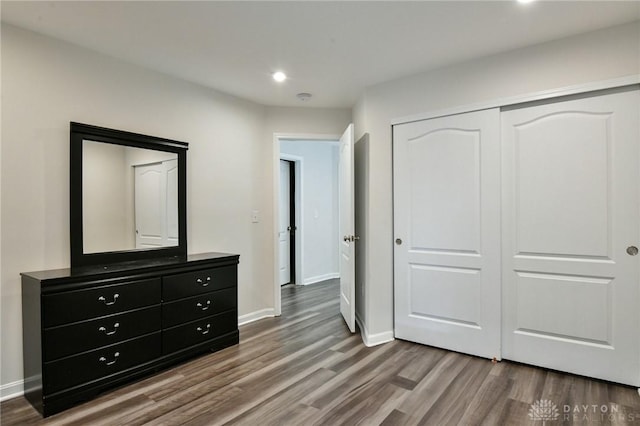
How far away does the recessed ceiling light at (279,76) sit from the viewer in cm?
312

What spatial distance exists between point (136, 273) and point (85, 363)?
24.4 inches

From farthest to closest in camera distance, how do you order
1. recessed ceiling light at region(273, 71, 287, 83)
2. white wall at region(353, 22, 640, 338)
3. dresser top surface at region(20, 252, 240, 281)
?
recessed ceiling light at region(273, 71, 287, 83) → white wall at region(353, 22, 640, 338) → dresser top surface at region(20, 252, 240, 281)

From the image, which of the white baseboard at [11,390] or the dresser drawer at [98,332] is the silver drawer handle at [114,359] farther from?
the white baseboard at [11,390]

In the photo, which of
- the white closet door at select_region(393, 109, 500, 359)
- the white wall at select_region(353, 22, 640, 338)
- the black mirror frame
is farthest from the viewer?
the white closet door at select_region(393, 109, 500, 359)

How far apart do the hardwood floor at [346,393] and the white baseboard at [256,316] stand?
26.9 inches

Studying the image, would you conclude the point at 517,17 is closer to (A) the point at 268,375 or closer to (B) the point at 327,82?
(B) the point at 327,82

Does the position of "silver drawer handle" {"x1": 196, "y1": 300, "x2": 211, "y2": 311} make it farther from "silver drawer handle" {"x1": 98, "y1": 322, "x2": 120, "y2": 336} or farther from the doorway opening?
the doorway opening

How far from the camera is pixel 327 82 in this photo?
3342 mm

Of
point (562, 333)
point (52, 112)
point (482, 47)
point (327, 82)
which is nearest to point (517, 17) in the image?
point (482, 47)

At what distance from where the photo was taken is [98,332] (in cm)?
231

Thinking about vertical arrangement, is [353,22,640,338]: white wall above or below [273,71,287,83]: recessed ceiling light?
below

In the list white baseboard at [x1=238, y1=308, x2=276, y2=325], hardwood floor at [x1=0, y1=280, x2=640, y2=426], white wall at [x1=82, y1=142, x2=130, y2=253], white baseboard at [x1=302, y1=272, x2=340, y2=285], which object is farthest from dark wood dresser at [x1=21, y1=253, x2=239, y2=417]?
white baseboard at [x1=302, y1=272, x2=340, y2=285]

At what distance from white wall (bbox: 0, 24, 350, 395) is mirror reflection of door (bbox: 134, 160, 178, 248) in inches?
7.1

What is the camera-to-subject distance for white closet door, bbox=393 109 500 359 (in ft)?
9.33
